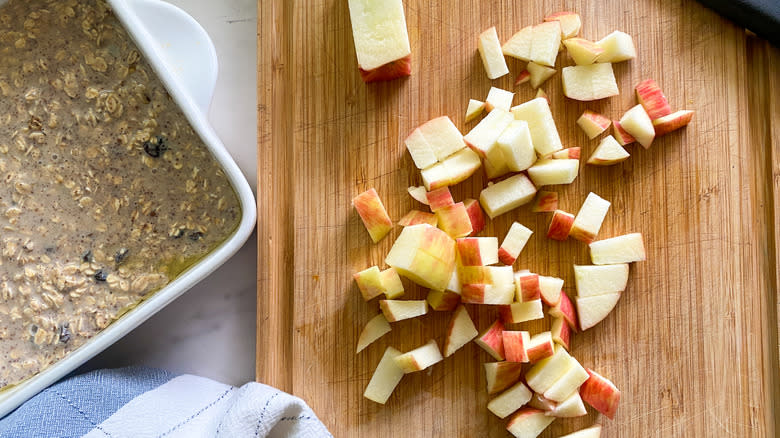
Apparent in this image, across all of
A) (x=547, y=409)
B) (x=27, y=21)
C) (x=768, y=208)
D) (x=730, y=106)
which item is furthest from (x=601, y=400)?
(x=27, y=21)

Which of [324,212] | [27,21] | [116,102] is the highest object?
[27,21]

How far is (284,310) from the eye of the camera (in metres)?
1.28

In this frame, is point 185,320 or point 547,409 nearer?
point 547,409

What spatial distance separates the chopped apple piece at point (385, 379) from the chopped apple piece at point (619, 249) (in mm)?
470

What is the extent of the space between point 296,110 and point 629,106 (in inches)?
27.8

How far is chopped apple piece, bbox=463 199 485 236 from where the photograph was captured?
4.02 feet

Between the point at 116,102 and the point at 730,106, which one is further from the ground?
the point at 116,102

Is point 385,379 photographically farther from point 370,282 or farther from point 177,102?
point 177,102

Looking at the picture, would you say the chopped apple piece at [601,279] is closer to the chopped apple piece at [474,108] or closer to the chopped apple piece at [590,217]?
the chopped apple piece at [590,217]

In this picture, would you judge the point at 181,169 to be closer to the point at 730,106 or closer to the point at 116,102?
the point at 116,102

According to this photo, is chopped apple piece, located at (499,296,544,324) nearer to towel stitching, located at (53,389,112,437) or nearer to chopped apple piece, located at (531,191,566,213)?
chopped apple piece, located at (531,191,566,213)

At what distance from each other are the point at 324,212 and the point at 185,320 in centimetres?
41

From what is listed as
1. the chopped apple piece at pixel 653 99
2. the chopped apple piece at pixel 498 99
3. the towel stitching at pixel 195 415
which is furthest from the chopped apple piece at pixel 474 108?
the towel stitching at pixel 195 415

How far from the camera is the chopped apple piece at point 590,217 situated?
1219 millimetres
